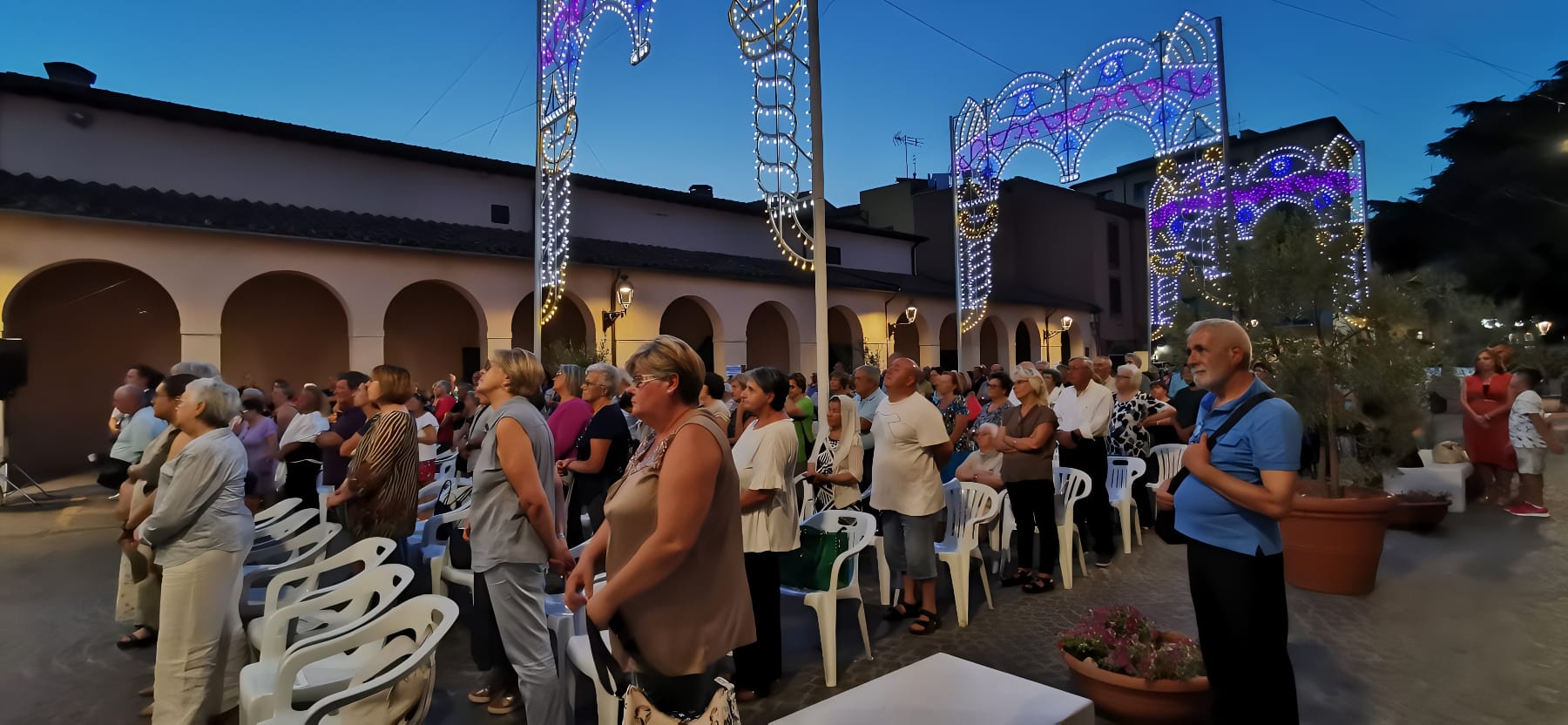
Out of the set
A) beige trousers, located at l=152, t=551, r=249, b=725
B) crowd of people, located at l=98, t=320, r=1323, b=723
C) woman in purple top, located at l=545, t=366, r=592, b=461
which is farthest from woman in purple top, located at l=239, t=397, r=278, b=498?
beige trousers, located at l=152, t=551, r=249, b=725

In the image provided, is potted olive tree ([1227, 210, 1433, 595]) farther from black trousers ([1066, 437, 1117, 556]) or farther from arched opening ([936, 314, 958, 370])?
arched opening ([936, 314, 958, 370])

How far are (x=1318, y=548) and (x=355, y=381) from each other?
7147mm

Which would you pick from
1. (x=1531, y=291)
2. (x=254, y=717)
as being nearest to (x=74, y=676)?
(x=254, y=717)

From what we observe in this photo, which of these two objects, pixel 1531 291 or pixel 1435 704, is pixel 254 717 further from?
pixel 1531 291

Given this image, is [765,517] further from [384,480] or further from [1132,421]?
[1132,421]

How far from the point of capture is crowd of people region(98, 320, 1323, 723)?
6.33 ft

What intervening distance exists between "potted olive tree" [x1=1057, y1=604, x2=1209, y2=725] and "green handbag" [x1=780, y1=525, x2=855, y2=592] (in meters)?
1.22

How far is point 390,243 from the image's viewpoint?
1262 centimetres

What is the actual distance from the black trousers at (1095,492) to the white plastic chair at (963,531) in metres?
1.20

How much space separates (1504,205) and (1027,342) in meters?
16.5

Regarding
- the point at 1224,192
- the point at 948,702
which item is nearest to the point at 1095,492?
the point at 948,702

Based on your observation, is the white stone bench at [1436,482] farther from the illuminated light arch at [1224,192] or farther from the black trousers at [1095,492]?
the black trousers at [1095,492]

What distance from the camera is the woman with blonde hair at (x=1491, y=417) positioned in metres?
7.86

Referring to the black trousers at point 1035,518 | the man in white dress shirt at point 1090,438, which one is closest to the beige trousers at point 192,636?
the black trousers at point 1035,518
